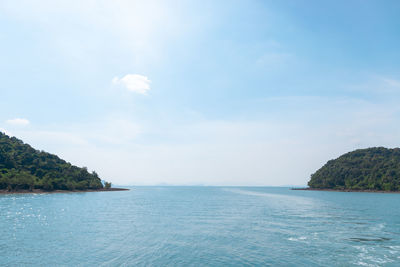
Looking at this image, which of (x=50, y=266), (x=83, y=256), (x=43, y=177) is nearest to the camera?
(x=50, y=266)

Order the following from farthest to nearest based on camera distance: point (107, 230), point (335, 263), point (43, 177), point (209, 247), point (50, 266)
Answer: point (43, 177), point (107, 230), point (209, 247), point (335, 263), point (50, 266)

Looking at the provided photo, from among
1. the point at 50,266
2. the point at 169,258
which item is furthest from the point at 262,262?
the point at 50,266

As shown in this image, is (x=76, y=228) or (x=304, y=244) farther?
(x=76, y=228)

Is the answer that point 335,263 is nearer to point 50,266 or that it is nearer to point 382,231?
point 382,231

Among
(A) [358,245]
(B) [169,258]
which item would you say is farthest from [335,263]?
(B) [169,258]

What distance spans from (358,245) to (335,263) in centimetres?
1202

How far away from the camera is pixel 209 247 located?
35500 mm

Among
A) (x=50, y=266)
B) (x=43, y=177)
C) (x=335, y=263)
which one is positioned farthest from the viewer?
(x=43, y=177)

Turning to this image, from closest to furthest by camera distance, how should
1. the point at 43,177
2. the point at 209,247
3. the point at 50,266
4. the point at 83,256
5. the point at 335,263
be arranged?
the point at 50,266 < the point at 335,263 < the point at 83,256 < the point at 209,247 < the point at 43,177

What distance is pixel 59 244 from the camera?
36.7m

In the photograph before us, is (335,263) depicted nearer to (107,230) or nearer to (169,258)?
(169,258)

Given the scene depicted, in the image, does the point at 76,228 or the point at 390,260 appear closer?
the point at 390,260

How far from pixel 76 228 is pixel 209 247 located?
3135cm

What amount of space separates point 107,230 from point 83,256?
1728 centimetres
